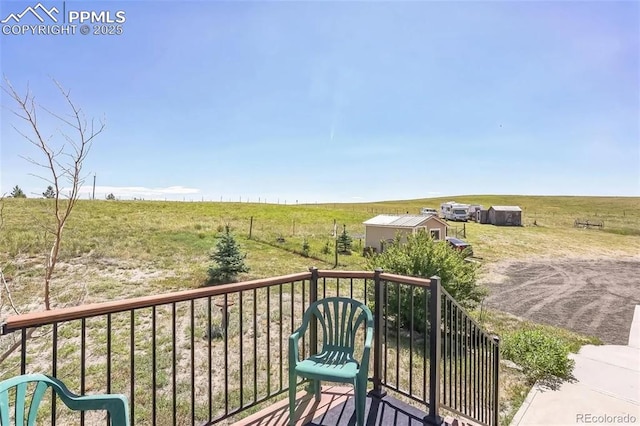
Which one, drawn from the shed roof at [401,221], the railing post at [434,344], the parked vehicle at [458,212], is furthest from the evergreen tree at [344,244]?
the parked vehicle at [458,212]

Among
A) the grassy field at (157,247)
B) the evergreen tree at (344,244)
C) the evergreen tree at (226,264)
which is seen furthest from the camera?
the evergreen tree at (344,244)

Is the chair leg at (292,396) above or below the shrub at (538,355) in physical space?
above

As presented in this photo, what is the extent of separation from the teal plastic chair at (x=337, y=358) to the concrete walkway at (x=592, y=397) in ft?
9.40

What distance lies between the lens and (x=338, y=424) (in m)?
2.19

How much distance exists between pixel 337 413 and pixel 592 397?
438 cm

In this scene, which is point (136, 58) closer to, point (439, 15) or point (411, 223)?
point (439, 15)

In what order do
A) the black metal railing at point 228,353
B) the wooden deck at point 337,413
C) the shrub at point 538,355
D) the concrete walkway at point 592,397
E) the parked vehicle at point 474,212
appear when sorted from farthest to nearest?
the parked vehicle at point 474,212, the shrub at point 538,355, the concrete walkway at point 592,397, the wooden deck at point 337,413, the black metal railing at point 228,353

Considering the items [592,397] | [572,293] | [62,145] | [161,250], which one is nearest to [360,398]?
[62,145]

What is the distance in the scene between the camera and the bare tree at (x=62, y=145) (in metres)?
2.15

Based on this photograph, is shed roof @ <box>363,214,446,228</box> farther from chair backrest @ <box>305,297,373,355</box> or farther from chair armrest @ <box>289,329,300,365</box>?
chair armrest @ <box>289,329,300,365</box>

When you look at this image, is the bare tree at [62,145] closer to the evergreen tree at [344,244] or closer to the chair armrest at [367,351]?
the chair armrest at [367,351]

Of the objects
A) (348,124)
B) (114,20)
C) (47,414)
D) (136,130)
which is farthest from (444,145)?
(47,414)

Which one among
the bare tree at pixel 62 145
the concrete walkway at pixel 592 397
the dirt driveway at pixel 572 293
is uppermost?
the bare tree at pixel 62 145

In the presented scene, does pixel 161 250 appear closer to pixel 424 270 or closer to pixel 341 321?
pixel 424 270
